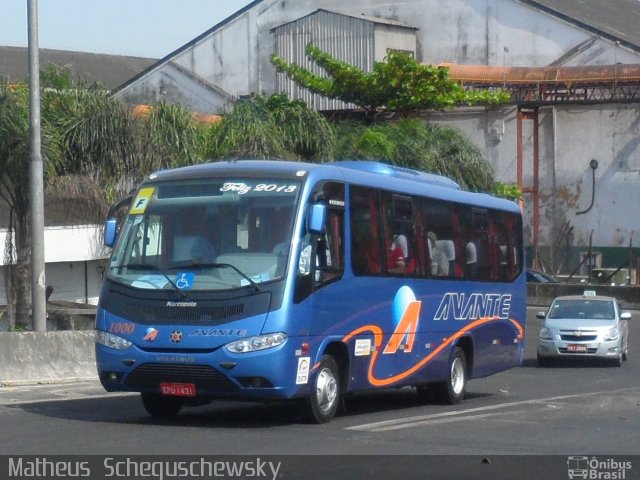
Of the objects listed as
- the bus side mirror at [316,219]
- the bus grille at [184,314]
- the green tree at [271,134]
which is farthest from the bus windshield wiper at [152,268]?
the green tree at [271,134]

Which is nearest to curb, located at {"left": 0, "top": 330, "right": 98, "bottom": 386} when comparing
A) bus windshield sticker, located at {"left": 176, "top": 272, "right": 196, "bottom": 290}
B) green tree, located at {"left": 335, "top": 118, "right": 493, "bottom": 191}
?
bus windshield sticker, located at {"left": 176, "top": 272, "right": 196, "bottom": 290}

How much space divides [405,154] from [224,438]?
23732mm

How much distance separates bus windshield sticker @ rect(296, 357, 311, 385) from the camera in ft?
41.2

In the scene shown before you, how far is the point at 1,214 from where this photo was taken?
28.3m

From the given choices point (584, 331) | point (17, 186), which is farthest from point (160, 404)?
point (584, 331)

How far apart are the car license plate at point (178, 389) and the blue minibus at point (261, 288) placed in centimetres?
2

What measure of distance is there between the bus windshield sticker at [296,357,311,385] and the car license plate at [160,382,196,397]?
3.71 ft

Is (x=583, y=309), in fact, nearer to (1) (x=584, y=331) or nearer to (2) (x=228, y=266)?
(1) (x=584, y=331)

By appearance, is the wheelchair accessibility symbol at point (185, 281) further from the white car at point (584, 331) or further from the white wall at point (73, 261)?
the white car at point (584, 331)

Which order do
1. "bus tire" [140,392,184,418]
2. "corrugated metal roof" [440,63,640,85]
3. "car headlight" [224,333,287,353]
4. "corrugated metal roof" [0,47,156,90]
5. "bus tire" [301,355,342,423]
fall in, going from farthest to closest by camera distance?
"corrugated metal roof" [0,47,156,90] → "corrugated metal roof" [440,63,640,85] → "bus tire" [140,392,184,418] → "bus tire" [301,355,342,423] → "car headlight" [224,333,287,353]

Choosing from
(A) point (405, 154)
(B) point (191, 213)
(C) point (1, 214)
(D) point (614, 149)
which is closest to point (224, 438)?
(B) point (191, 213)

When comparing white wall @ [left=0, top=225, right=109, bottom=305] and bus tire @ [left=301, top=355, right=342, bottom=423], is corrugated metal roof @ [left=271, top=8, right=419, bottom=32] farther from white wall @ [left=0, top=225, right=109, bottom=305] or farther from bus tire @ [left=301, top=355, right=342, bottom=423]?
bus tire @ [left=301, top=355, right=342, bottom=423]

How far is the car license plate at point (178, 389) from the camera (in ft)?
41.0

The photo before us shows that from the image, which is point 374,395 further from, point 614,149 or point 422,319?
point 614,149
